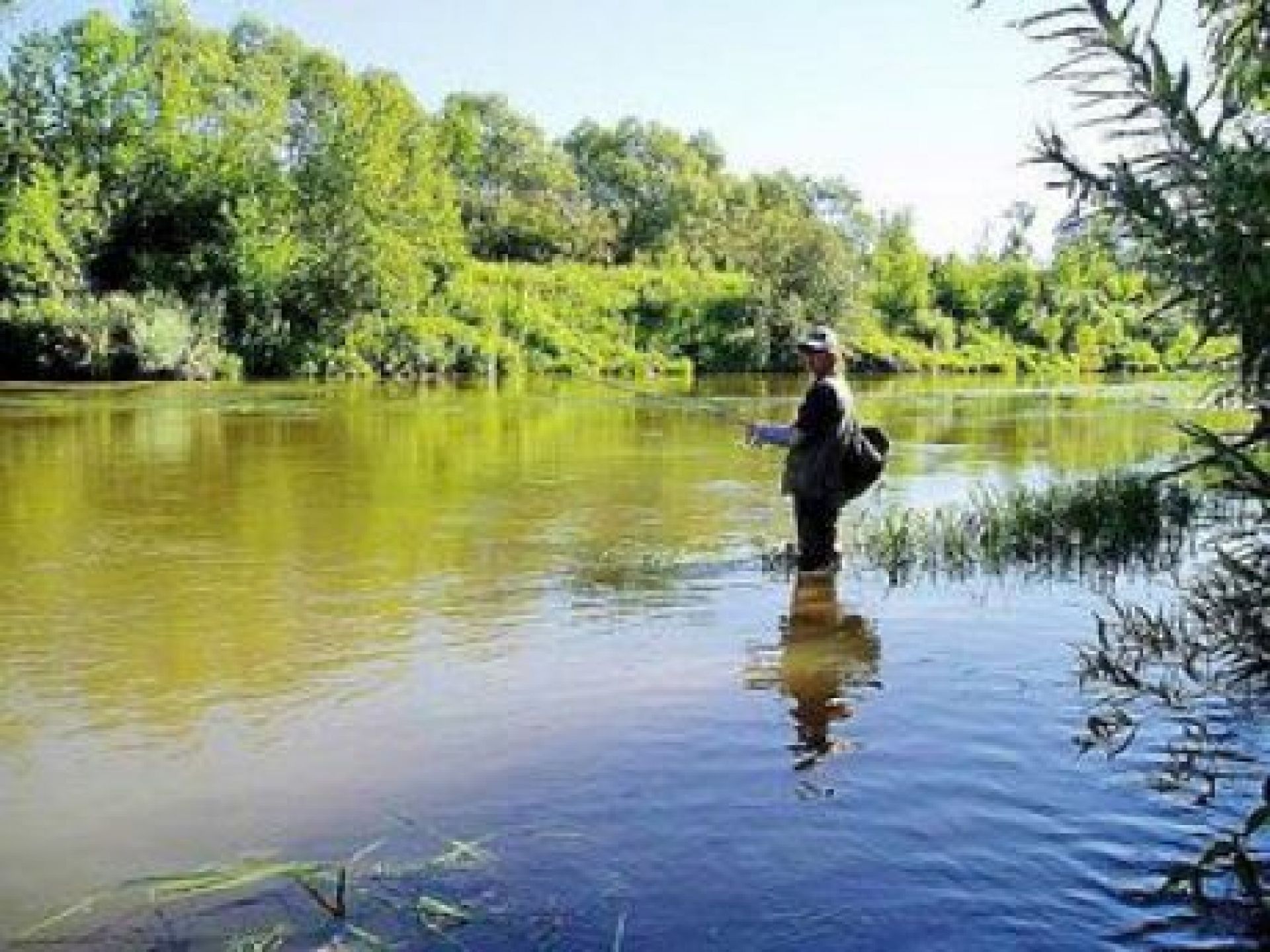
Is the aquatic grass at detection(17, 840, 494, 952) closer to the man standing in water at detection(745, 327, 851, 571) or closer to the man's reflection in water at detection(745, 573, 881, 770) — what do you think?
the man's reflection in water at detection(745, 573, 881, 770)

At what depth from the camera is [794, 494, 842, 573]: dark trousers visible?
12094 mm

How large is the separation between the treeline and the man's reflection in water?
3025 centimetres

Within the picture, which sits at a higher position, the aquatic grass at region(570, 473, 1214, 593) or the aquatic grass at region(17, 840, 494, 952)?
the aquatic grass at region(570, 473, 1214, 593)

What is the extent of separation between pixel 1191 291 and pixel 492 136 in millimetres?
129769

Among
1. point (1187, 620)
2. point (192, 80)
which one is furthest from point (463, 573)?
point (192, 80)

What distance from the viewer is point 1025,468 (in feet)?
75.2

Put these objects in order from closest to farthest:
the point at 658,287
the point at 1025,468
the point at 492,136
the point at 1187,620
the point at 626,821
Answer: the point at 626,821, the point at 1187,620, the point at 1025,468, the point at 658,287, the point at 492,136

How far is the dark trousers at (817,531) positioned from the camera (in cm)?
1209

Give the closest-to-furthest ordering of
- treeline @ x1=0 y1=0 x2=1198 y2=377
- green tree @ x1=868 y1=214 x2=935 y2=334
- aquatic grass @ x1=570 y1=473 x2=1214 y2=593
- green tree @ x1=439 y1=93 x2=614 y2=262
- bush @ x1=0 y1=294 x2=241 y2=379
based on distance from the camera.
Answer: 1. aquatic grass @ x1=570 y1=473 x2=1214 y2=593
2. bush @ x1=0 y1=294 x2=241 y2=379
3. treeline @ x1=0 y1=0 x2=1198 y2=377
4. green tree @ x1=868 y1=214 x2=935 y2=334
5. green tree @ x1=439 y1=93 x2=614 y2=262

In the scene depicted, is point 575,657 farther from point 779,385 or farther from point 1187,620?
point 779,385

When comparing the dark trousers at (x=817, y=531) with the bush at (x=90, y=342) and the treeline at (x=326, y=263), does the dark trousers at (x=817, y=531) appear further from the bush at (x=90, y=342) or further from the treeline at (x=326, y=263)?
the bush at (x=90, y=342)

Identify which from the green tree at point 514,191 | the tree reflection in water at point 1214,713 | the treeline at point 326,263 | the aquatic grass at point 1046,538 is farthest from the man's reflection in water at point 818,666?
the green tree at point 514,191

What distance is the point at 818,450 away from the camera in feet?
39.1

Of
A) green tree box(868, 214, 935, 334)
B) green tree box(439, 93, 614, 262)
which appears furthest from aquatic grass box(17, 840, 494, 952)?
green tree box(868, 214, 935, 334)
